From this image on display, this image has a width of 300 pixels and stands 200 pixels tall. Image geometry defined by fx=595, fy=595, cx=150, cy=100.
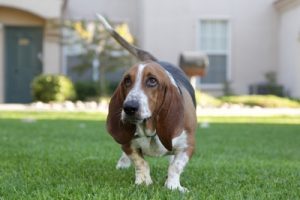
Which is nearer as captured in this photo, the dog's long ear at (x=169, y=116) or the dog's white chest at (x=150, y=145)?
the dog's long ear at (x=169, y=116)

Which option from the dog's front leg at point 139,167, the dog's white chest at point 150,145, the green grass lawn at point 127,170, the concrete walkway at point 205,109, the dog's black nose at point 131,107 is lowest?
the concrete walkway at point 205,109

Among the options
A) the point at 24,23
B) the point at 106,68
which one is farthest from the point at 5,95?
the point at 106,68

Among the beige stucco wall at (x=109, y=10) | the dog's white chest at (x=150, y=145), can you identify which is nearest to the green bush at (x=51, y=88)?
the beige stucco wall at (x=109, y=10)

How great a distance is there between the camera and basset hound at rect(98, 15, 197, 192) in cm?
365

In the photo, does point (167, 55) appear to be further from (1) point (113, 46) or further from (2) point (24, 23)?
(2) point (24, 23)

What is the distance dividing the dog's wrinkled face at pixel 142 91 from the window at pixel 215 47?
52.8 feet

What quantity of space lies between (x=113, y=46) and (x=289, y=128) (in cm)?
801

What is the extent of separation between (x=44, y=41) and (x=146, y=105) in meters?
15.9

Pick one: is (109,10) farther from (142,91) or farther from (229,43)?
(142,91)

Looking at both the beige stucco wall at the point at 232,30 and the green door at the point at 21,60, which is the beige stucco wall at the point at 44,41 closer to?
the green door at the point at 21,60

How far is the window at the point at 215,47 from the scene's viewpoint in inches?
781

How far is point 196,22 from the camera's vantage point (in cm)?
1961

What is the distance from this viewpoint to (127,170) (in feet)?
16.8

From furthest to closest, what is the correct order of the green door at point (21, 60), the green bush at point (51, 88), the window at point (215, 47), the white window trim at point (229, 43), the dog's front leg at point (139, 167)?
the window at point (215, 47) → the white window trim at point (229, 43) → the green door at point (21, 60) → the green bush at point (51, 88) → the dog's front leg at point (139, 167)
